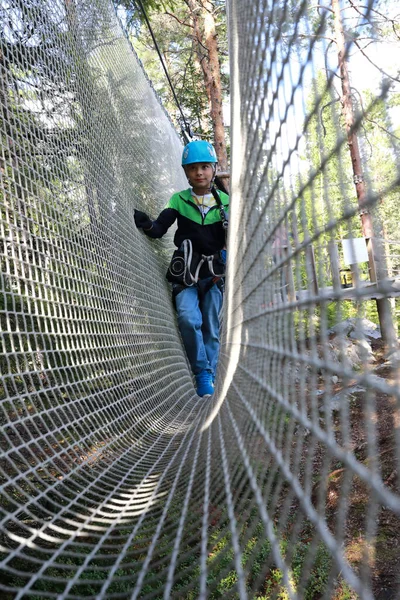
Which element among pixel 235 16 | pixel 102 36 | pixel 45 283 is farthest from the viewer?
pixel 102 36

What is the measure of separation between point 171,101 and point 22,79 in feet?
34.2

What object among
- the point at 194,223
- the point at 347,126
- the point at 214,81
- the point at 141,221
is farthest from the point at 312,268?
the point at 214,81

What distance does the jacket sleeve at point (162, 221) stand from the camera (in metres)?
2.69

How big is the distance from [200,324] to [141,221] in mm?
564

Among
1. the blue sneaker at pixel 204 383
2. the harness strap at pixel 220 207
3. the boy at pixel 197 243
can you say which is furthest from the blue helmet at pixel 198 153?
the blue sneaker at pixel 204 383

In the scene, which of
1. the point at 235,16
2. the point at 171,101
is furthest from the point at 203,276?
the point at 171,101

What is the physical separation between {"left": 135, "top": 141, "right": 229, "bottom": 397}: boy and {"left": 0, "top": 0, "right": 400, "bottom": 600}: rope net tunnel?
0.11 metres

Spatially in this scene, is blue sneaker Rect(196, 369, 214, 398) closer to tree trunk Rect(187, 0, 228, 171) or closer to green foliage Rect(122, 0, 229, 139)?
tree trunk Rect(187, 0, 228, 171)

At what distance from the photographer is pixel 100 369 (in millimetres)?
1745

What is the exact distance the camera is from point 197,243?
8.88 ft

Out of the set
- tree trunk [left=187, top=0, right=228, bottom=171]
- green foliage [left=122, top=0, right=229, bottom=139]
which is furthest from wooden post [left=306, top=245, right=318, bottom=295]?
green foliage [left=122, top=0, right=229, bottom=139]

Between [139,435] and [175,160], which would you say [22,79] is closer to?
[139,435]

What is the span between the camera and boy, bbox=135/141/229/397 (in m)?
2.67

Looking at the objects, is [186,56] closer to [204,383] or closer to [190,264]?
[190,264]
